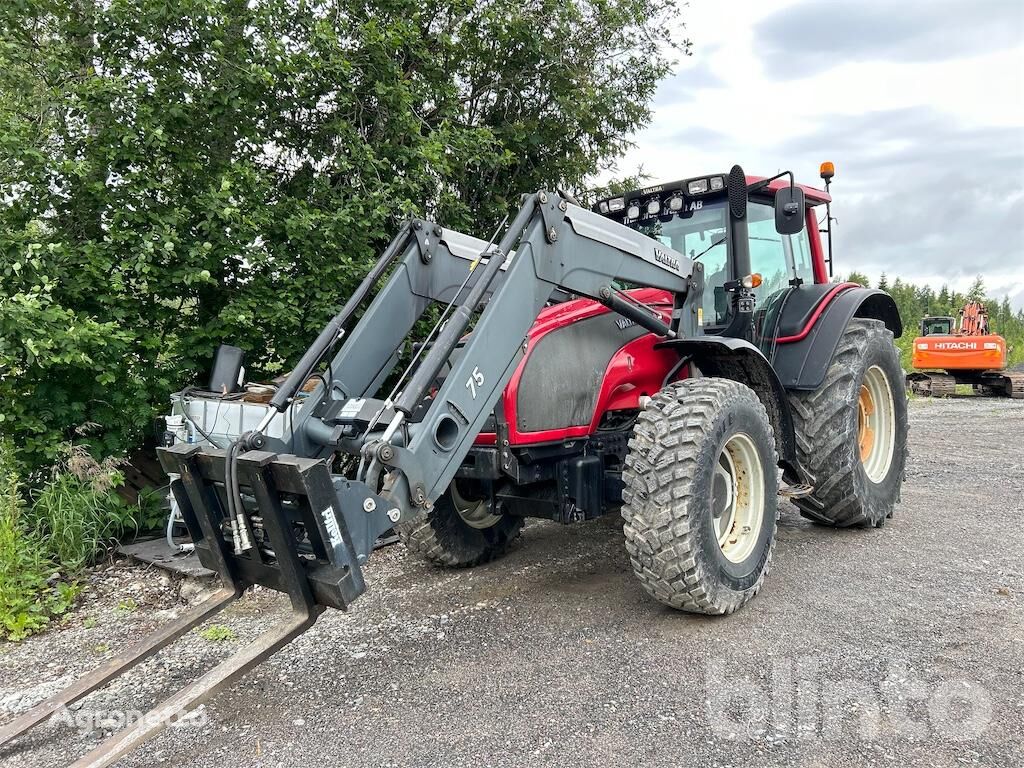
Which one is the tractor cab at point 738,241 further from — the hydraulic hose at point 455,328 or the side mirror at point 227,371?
the side mirror at point 227,371

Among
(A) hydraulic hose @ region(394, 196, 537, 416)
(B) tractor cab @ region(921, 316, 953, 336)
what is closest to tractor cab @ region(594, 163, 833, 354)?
(A) hydraulic hose @ region(394, 196, 537, 416)

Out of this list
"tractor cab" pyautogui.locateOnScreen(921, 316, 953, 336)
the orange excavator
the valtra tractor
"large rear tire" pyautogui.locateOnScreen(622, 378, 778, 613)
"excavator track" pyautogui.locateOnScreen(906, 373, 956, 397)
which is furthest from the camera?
"tractor cab" pyautogui.locateOnScreen(921, 316, 953, 336)

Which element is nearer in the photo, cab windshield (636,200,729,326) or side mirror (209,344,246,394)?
cab windshield (636,200,729,326)

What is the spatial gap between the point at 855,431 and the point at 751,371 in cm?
95

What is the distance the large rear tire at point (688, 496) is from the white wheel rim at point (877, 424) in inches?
82.3

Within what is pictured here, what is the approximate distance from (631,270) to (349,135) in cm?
351

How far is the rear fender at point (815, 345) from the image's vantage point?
15.8 ft

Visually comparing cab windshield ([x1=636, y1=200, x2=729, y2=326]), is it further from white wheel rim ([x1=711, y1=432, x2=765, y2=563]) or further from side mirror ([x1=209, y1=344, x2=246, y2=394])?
side mirror ([x1=209, y1=344, x2=246, y2=394])

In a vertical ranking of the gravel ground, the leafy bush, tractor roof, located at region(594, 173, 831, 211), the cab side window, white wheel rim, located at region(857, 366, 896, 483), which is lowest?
the gravel ground

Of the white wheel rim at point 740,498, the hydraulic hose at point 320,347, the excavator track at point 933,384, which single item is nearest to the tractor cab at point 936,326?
the excavator track at point 933,384

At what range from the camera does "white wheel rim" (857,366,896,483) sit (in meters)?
5.63

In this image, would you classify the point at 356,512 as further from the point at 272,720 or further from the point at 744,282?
the point at 744,282

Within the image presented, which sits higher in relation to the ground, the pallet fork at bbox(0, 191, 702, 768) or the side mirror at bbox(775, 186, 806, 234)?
the side mirror at bbox(775, 186, 806, 234)

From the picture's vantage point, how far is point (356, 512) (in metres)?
2.93
